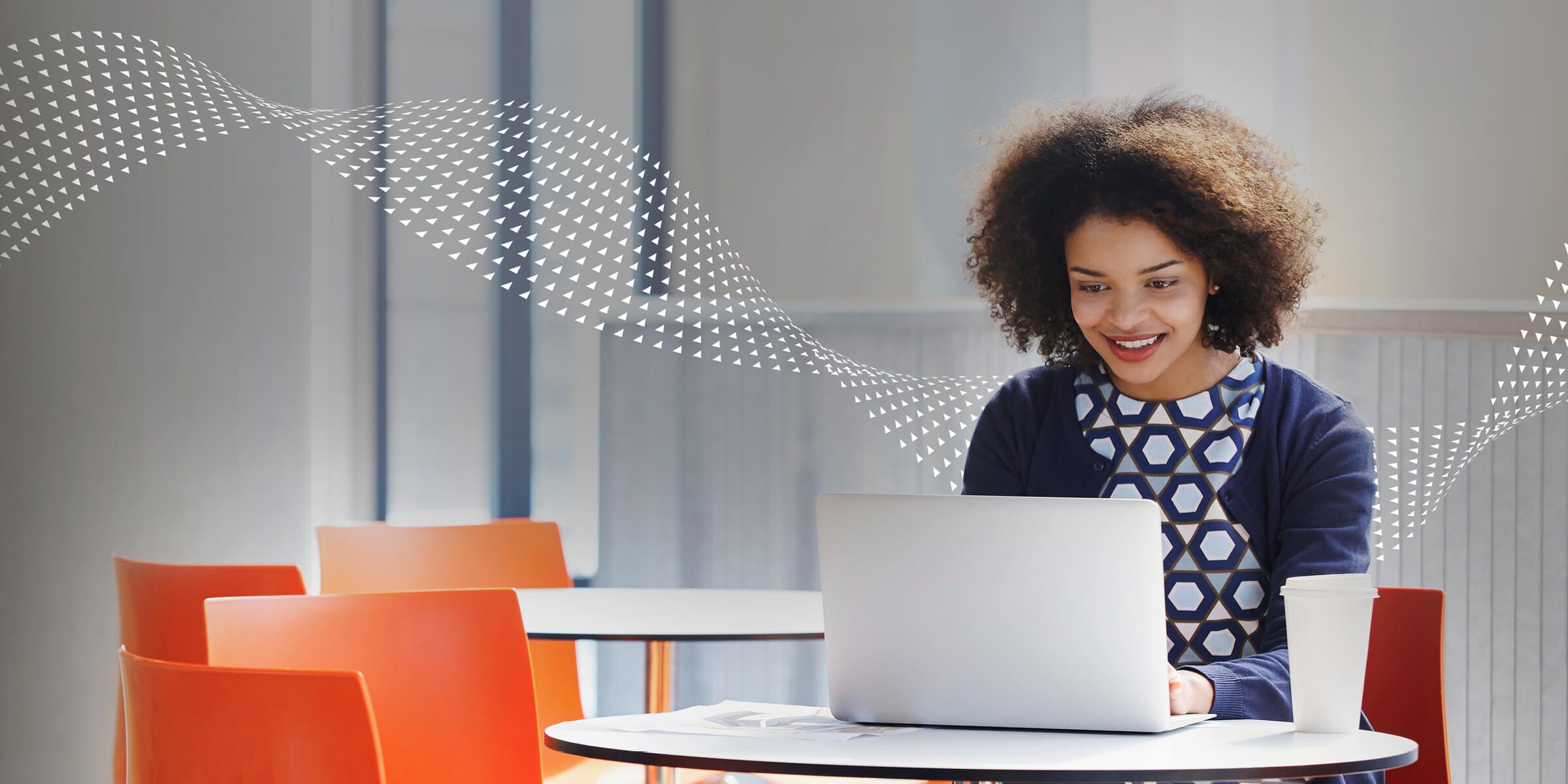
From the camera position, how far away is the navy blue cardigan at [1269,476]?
1.44 metres

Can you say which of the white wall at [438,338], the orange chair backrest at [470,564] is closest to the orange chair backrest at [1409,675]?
the orange chair backrest at [470,564]

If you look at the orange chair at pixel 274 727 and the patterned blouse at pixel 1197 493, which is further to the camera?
the patterned blouse at pixel 1197 493

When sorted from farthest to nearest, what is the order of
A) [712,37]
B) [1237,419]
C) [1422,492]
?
[712,37]
[1422,492]
[1237,419]

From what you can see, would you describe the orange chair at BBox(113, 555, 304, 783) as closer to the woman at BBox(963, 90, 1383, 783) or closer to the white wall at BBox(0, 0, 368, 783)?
the white wall at BBox(0, 0, 368, 783)

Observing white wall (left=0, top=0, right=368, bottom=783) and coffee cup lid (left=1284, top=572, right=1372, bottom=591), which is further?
white wall (left=0, top=0, right=368, bottom=783)

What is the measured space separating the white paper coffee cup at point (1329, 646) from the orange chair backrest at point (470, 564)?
5.55ft

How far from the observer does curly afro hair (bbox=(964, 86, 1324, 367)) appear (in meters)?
1.78

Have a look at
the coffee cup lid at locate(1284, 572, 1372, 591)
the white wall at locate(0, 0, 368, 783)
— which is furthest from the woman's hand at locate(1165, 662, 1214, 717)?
the white wall at locate(0, 0, 368, 783)

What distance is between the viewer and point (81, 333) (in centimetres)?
304

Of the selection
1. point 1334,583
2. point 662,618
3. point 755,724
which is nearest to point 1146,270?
point 1334,583

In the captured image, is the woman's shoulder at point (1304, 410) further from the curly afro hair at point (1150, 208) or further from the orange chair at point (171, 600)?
the orange chair at point (171, 600)

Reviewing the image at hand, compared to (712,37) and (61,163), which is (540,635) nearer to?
(61,163)

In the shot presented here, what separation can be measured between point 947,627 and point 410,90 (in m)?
2.82

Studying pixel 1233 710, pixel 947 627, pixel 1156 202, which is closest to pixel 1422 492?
pixel 1156 202
